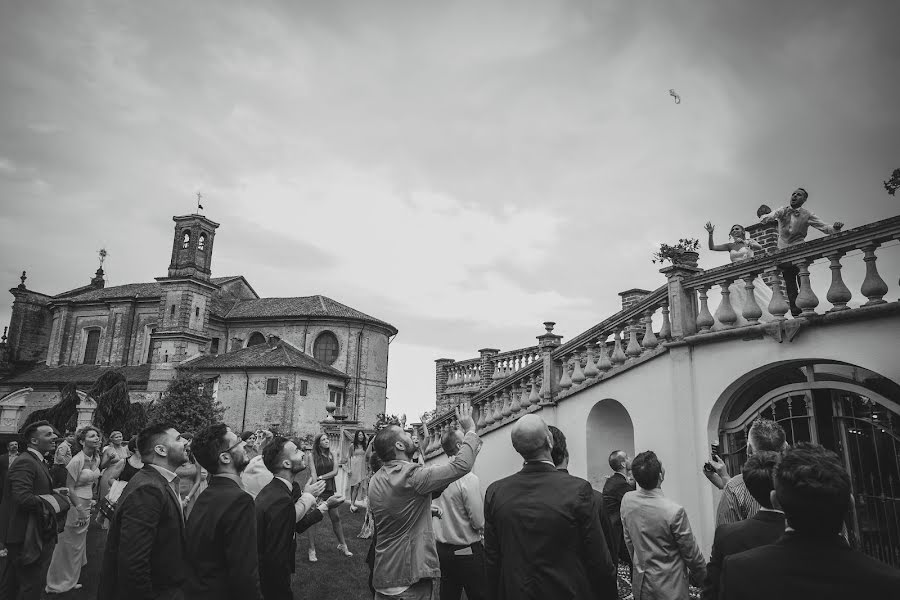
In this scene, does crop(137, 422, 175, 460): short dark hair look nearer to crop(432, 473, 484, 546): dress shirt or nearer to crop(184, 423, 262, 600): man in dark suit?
crop(184, 423, 262, 600): man in dark suit

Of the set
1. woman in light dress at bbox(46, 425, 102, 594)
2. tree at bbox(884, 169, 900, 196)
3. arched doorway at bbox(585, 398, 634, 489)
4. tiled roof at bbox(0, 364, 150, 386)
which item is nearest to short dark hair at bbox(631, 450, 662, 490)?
arched doorway at bbox(585, 398, 634, 489)

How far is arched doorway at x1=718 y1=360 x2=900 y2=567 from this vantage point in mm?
5984

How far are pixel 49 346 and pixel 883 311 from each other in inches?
2232

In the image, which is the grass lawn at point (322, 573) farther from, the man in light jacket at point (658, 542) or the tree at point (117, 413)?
the tree at point (117, 413)

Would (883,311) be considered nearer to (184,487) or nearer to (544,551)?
(544,551)

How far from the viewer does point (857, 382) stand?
6570 mm

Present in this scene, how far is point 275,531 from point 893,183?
39.2 feet

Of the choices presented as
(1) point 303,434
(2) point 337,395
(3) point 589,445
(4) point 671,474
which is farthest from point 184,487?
(2) point 337,395

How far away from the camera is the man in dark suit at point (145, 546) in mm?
3477

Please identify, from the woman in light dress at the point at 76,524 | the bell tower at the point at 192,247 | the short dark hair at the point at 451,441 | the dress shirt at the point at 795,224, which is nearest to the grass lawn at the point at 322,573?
the woman in light dress at the point at 76,524

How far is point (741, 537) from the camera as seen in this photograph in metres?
3.22

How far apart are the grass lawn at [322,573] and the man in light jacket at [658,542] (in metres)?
4.48

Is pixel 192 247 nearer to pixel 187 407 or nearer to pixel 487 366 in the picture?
pixel 187 407

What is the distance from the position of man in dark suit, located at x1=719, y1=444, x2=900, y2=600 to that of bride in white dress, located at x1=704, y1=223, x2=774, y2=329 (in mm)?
5611
